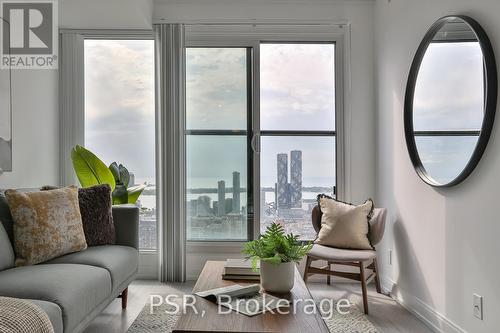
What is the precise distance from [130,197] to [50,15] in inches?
67.1

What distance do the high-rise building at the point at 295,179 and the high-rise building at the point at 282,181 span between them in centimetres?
5

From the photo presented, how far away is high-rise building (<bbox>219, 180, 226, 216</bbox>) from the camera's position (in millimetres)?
3828

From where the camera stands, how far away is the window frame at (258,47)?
3746 mm

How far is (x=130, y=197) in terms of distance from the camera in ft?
11.5

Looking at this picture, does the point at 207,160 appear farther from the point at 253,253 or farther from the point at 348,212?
the point at 253,253

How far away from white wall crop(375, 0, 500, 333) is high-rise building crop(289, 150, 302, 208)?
0.72 meters

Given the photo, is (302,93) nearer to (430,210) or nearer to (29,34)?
(430,210)

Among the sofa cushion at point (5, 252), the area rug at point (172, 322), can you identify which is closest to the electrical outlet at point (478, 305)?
the area rug at point (172, 322)

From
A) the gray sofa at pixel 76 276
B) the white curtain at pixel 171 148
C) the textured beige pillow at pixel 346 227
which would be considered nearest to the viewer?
the gray sofa at pixel 76 276

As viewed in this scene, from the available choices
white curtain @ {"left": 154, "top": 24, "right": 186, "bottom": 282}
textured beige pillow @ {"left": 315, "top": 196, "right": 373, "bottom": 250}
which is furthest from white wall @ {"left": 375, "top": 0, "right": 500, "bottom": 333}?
white curtain @ {"left": 154, "top": 24, "right": 186, "bottom": 282}

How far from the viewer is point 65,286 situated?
1882mm

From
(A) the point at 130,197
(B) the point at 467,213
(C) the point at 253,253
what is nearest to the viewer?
(C) the point at 253,253

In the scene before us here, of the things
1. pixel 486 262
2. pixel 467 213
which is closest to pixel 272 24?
pixel 467 213

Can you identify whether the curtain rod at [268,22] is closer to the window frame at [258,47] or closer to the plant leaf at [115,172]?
the window frame at [258,47]
